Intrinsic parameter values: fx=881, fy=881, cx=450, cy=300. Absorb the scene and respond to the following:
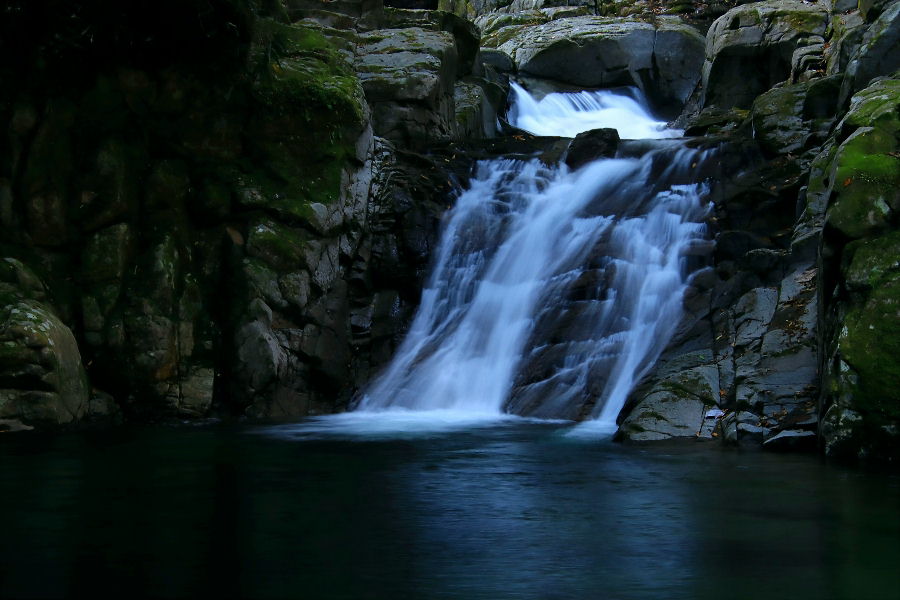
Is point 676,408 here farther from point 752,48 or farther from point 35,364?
point 752,48

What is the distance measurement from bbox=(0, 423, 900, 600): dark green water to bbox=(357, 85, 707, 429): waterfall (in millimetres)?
2432

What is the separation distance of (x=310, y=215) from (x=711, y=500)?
286 inches

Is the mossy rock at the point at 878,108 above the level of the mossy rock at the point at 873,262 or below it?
above

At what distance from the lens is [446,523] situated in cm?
544

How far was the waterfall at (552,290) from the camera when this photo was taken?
1060 centimetres

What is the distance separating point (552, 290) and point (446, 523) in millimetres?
6686

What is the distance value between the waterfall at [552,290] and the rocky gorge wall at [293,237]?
0.43 m

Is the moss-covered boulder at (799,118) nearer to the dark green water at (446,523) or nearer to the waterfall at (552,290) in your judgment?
the waterfall at (552,290)

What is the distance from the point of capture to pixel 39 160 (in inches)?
420

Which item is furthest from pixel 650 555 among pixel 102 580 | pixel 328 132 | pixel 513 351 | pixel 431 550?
pixel 328 132


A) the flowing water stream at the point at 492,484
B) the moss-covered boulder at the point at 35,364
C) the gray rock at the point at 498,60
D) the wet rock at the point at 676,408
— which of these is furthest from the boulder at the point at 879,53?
the gray rock at the point at 498,60

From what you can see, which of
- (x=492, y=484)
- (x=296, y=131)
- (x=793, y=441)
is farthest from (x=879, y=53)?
(x=492, y=484)

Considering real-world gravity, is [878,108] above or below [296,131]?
below

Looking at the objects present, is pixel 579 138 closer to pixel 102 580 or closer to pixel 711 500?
pixel 711 500
